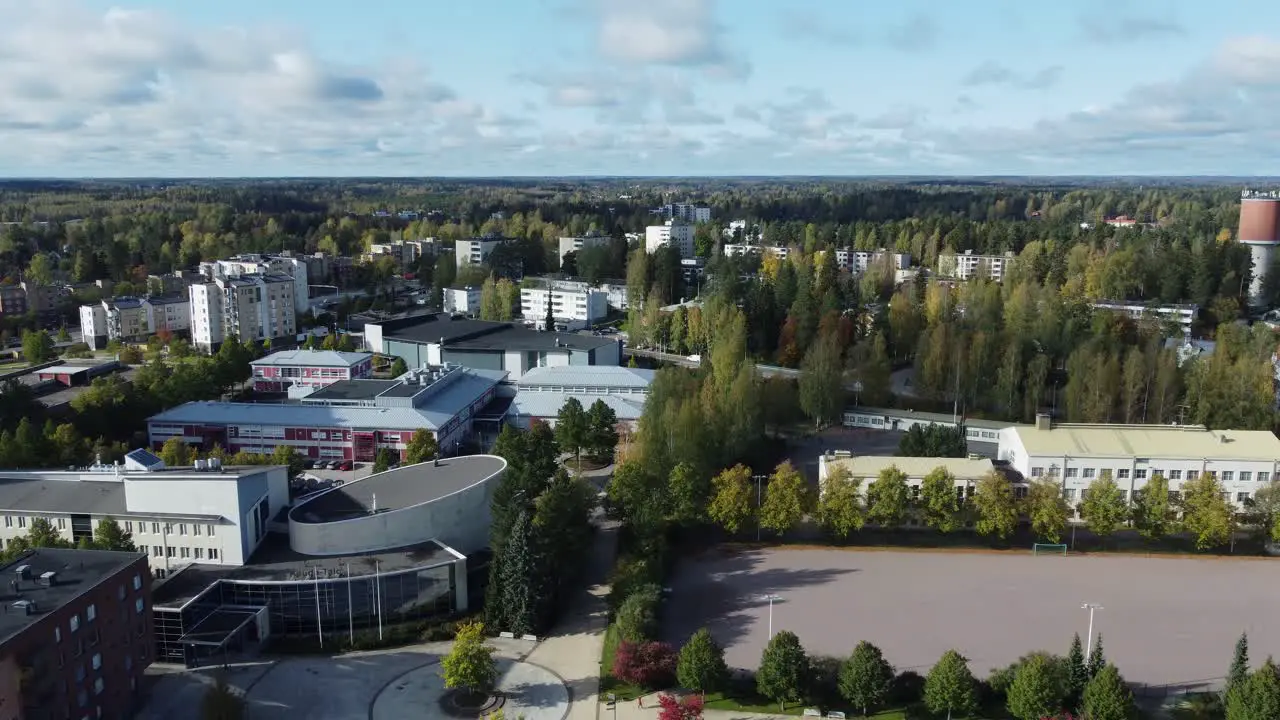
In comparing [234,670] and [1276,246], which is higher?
[1276,246]

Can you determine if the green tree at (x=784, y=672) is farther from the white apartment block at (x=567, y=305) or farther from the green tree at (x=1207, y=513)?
the white apartment block at (x=567, y=305)

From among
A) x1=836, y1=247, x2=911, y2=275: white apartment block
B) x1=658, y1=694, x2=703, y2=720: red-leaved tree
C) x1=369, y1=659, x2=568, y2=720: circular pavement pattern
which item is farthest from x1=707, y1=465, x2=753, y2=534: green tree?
x1=836, y1=247, x2=911, y2=275: white apartment block

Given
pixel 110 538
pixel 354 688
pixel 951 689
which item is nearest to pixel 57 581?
pixel 110 538

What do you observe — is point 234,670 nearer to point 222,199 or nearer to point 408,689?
point 408,689

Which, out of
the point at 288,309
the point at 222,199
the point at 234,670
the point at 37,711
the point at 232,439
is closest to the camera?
the point at 37,711

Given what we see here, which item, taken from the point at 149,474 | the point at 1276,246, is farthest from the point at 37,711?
the point at 1276,246

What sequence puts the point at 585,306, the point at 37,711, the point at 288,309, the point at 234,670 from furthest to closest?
1. the point at 585,306
2. the point at 288,309
3. the point at 234,670
4. the point at 37,711

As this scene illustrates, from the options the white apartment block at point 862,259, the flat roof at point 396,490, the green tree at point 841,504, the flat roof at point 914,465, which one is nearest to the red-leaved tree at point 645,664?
the flat roof at point 396,490
